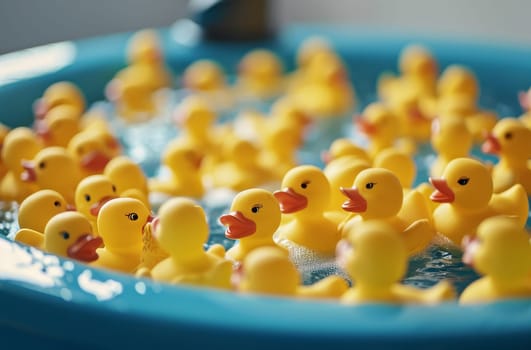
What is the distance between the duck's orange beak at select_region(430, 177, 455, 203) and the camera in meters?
0.93

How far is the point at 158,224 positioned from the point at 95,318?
128 millimetres

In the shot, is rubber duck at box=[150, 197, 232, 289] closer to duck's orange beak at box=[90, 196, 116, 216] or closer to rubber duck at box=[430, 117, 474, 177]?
duck's orange beak at box=[90, 196, 116, 216]

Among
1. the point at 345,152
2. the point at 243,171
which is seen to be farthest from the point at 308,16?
the point at 345,152

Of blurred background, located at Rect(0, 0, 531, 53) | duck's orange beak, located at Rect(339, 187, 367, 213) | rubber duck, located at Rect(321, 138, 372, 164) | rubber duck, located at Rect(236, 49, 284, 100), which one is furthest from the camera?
blurred background, located at Rect(0, 0, 531, 53)

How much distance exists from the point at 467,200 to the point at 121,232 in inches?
14.6

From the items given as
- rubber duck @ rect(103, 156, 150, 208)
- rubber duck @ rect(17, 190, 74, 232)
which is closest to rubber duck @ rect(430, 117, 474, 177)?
rubber duck @ rect(103, 156, 150, 208)

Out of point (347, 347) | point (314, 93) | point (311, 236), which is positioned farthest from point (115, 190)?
point (314, 93)

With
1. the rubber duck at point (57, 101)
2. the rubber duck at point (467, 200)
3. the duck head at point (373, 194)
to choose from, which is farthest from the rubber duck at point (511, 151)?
the rubber duck at point (57, 101)

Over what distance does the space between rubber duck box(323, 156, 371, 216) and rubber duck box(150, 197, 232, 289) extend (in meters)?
0.24

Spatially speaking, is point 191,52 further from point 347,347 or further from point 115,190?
point 347,347

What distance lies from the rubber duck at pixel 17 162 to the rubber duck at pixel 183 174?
0.17 metres

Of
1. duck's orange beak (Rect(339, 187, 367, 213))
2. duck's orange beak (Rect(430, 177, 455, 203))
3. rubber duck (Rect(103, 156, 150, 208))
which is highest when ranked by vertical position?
rubber duck (Rect(103, 156, 150, 208))

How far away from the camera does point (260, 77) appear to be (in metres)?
1.76

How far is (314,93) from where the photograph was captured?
1.70 meters
